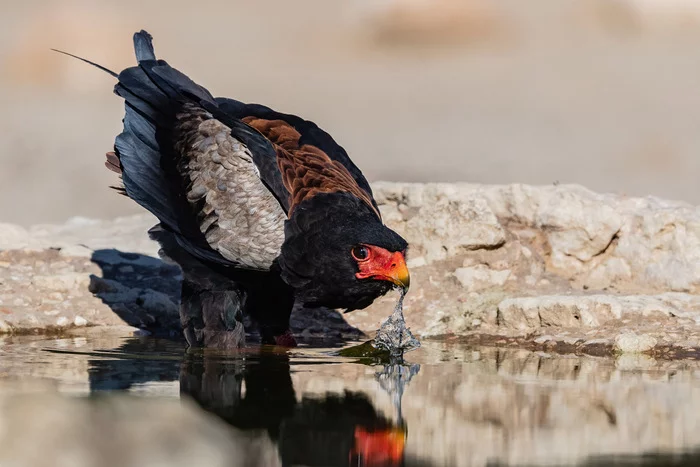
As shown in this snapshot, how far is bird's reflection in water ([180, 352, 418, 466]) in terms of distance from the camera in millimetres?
4484

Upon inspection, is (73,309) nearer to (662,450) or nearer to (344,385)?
(344,385)

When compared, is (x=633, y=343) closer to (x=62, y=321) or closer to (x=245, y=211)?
(x=245, y=211)

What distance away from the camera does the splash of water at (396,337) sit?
7109 millimetres

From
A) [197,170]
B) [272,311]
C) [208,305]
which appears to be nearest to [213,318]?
[208,305]

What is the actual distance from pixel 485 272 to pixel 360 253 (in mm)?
1906

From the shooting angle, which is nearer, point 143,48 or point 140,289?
point 143,48

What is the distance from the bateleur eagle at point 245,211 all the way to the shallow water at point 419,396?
0.39 metres

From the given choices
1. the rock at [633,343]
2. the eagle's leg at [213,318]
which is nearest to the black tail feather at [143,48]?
the eagle's leg at [213,318]

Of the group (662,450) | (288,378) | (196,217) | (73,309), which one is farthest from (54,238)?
(662,450)

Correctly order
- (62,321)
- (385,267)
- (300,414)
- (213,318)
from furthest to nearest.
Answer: (62,321) < (213,318) < (385,267) < (300,414)

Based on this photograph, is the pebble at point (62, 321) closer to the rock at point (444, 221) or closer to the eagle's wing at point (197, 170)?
the eagle's wing at point (197, 170)

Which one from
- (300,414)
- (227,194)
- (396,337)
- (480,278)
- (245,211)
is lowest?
(300,414)

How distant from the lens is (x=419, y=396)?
18.5 ft

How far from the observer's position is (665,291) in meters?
8.38
